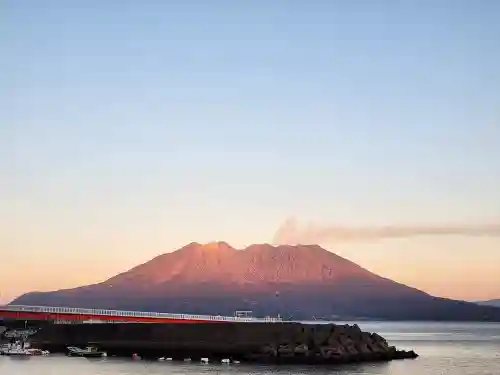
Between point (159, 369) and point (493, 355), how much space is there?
37118mm

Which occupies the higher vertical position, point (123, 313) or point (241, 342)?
point (123, 313)

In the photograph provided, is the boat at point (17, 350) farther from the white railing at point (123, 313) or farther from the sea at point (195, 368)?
the white railing at point (123, 313)

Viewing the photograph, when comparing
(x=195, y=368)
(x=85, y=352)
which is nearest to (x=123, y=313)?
(x=85, y=352)

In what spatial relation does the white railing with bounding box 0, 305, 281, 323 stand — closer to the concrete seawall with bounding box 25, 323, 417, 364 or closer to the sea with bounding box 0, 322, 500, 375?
the concrete seawall with bounding box 25, 323, 417, 364

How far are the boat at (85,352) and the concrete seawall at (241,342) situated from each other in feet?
4.77

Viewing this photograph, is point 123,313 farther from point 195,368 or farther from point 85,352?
point 195,368

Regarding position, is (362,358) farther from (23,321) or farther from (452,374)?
(23,321)

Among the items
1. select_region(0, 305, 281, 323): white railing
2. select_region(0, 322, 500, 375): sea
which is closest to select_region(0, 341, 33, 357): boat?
select_region(0, 322, 500, 375): sea

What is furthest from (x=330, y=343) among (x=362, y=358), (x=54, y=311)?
(x=54, y=311)

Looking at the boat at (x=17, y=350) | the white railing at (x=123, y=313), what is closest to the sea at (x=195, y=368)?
the boat at (x=17, y=350)

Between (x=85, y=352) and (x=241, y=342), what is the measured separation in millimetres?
11813

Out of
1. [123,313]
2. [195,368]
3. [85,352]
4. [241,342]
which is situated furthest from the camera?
[123,313]

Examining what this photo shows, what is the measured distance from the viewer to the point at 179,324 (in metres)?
65.1

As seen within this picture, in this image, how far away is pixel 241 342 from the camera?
6181cm
